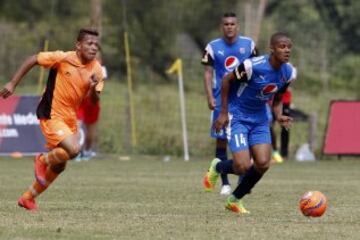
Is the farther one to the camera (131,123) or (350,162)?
(131,123)

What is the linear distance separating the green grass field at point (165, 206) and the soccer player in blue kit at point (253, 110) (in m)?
0.39

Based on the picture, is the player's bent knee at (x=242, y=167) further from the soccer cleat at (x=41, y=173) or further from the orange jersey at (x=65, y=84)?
the soccer cleat at (x=41, y=173)

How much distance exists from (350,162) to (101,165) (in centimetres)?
494

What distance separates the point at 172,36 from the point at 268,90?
84.7ft

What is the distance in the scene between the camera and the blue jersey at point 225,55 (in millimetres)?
13742

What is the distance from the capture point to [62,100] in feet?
36.1

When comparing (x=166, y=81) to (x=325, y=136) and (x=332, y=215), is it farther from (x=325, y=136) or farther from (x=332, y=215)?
(x=332, y=215)

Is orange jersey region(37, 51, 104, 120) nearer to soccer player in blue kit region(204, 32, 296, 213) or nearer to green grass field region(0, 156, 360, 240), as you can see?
green grass field region(0, 156, 360, 240)

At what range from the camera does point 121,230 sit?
9.05 m

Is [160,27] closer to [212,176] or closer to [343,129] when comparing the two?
[343,129]

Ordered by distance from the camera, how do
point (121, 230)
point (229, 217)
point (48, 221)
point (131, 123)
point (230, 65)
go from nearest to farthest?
1. point (121, 230)
2. point (48, 221)
3. point (229, 217)
4. point (230, 65)
5. point (131, 123)

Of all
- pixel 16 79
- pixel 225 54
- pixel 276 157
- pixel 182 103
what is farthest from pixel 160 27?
pixel 16 79

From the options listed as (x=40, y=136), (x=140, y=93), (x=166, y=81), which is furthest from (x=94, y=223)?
(x=166, y=81)

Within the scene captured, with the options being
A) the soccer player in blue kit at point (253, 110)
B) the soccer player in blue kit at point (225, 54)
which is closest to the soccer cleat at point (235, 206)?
the soccer player in blue kit at point (253, 110)
